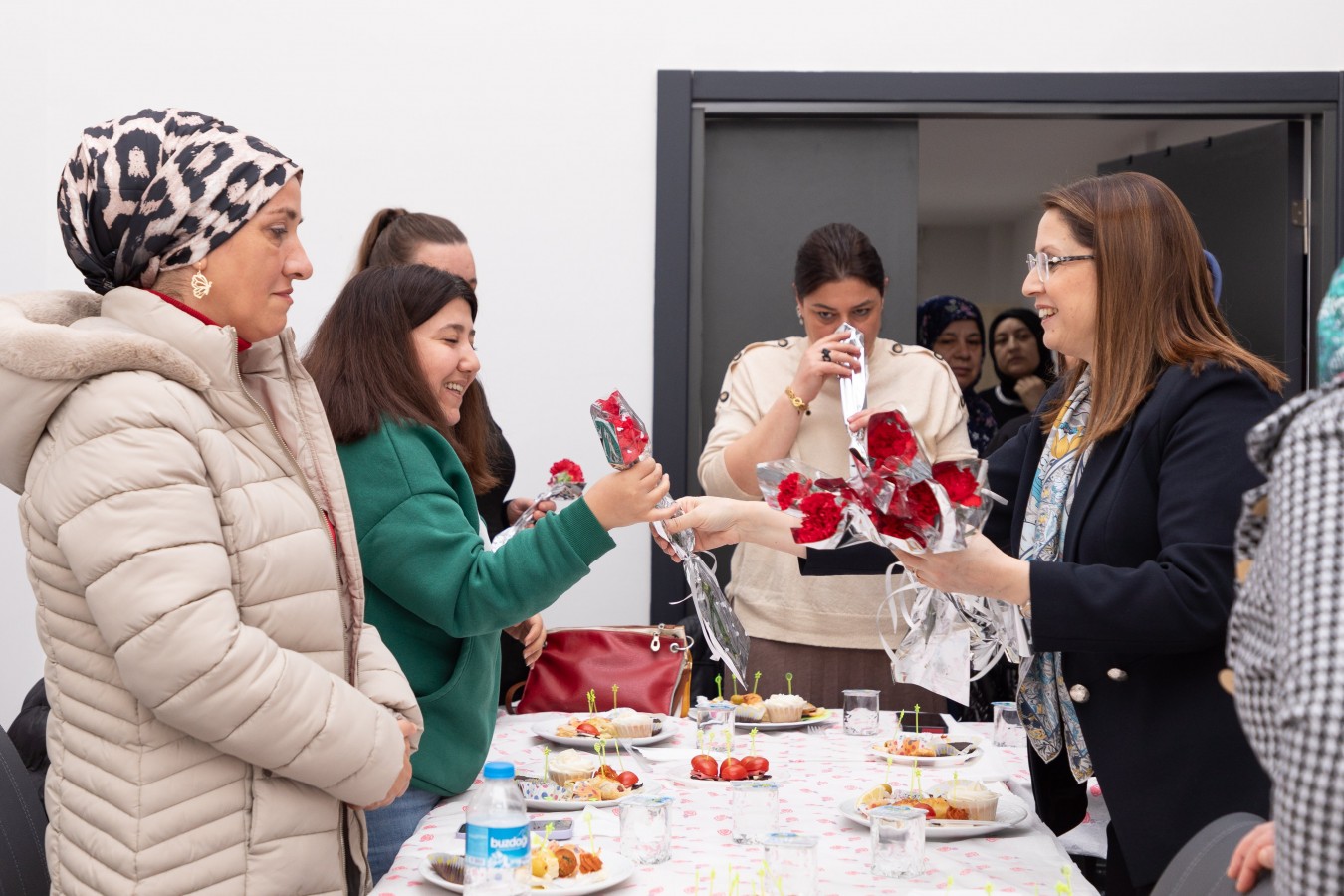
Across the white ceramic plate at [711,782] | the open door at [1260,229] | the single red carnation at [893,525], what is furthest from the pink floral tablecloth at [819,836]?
the open door at [1260,229]

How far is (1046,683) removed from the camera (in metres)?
1.91

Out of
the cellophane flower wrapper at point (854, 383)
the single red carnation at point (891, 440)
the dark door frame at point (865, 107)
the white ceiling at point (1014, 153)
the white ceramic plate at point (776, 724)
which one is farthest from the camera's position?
the white ceiling at point (1014, 153)

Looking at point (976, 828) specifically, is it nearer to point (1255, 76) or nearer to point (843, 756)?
point (843, 756)

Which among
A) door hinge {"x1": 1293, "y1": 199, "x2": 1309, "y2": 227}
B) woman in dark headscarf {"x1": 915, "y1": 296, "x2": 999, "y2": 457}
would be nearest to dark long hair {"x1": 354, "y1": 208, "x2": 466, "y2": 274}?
woman in dark headscarf {"x1": 915, "y1": 296, "x2": 999, "y2": 457}

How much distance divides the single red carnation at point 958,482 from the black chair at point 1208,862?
0.44 m

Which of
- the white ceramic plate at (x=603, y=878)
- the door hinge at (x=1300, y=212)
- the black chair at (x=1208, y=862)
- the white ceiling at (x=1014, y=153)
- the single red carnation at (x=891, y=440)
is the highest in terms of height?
the white ceiling at (x=1014, y=153)

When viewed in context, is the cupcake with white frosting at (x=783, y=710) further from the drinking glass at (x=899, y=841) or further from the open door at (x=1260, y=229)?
the open door at (x=1260, y=229)

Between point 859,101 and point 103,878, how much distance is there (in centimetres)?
317

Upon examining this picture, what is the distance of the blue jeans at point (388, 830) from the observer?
1.88 meters

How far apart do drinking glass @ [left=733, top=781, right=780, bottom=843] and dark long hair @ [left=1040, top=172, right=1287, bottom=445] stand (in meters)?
0.71

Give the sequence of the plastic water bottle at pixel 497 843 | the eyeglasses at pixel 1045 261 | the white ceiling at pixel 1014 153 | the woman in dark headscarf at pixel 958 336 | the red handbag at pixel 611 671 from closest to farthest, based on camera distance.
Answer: the plastic water bottle at pixel 497 843 < the eyeglasses at pixel 1045 261 < the red handbag at pixel 611 671 < the woman in dark headscarf at pixel 958 336 < the white ceiling at pixel 1014 153

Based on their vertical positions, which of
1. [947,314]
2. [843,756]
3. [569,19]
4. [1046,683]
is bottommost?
[843,756]

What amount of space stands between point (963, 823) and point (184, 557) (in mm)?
1066

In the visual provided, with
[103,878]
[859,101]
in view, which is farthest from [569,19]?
[103,878]
